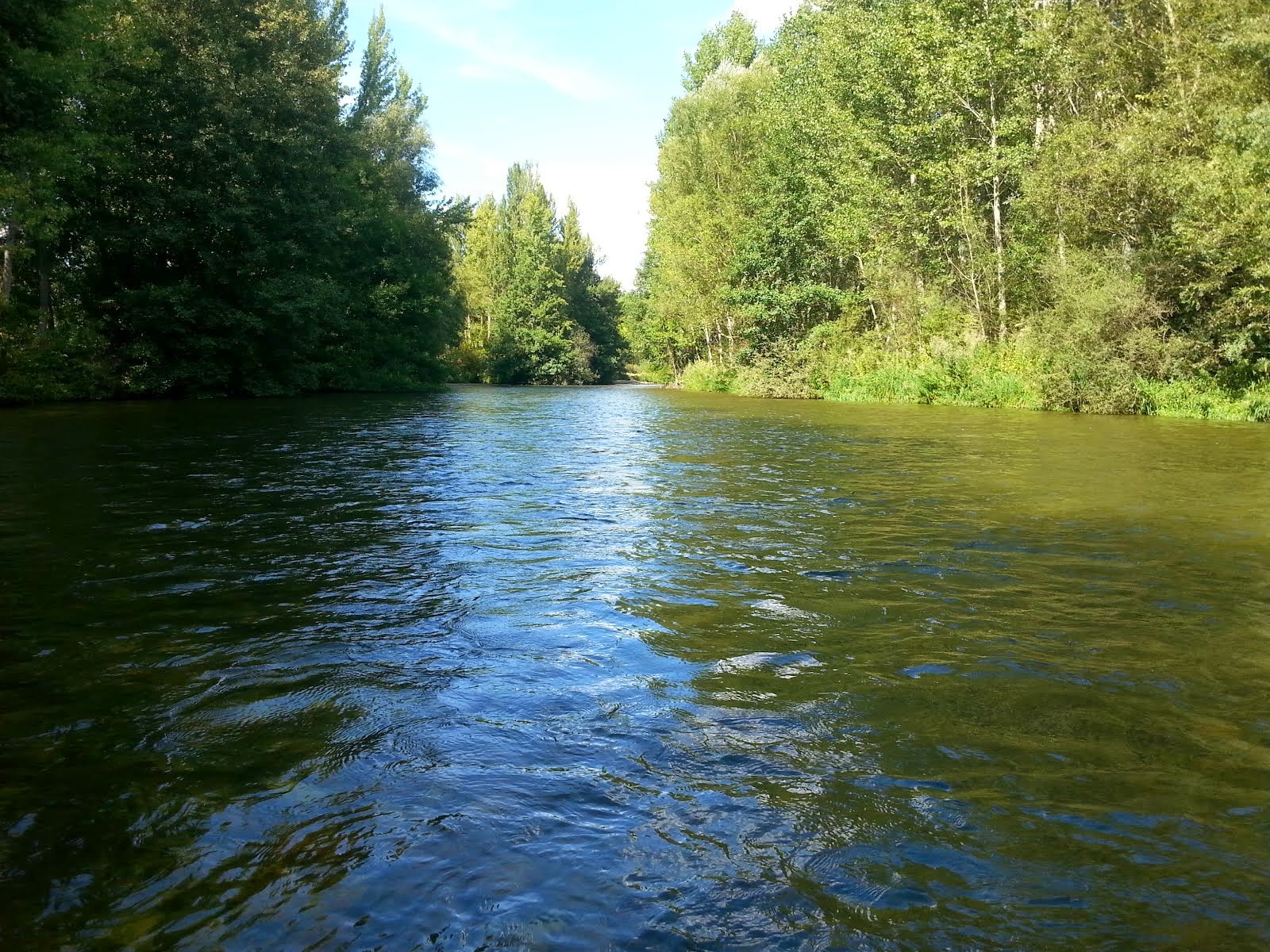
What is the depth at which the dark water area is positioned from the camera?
9.15 feet

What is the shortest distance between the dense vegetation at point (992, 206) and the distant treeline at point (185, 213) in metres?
18.1

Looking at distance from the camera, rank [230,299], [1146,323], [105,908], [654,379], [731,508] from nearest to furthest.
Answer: [105,908]
[731,508]
[1146,323]
[230,299]
[654,379]

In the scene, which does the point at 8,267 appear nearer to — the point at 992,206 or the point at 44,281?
the point at 44,281

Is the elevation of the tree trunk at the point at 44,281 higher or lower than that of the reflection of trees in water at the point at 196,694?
higher

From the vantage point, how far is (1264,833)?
125 inches

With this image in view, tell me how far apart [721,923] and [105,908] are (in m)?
1.89

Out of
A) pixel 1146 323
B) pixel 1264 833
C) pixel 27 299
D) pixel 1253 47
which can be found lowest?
pixel 1264 833

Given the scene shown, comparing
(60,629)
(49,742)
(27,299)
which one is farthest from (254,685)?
(27,299)

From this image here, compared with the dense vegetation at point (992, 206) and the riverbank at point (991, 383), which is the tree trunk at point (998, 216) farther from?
the riverbank at point (991, 383)

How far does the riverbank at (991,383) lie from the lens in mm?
23797

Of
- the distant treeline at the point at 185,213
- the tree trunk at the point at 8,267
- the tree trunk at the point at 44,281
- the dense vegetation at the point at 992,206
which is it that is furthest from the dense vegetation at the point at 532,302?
the tree trunk at the point at 8,267

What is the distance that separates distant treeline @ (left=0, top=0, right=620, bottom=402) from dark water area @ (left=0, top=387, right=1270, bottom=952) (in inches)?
682

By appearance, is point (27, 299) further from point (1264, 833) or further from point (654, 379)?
point (654, 379)

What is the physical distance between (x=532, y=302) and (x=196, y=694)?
66.2 metres
